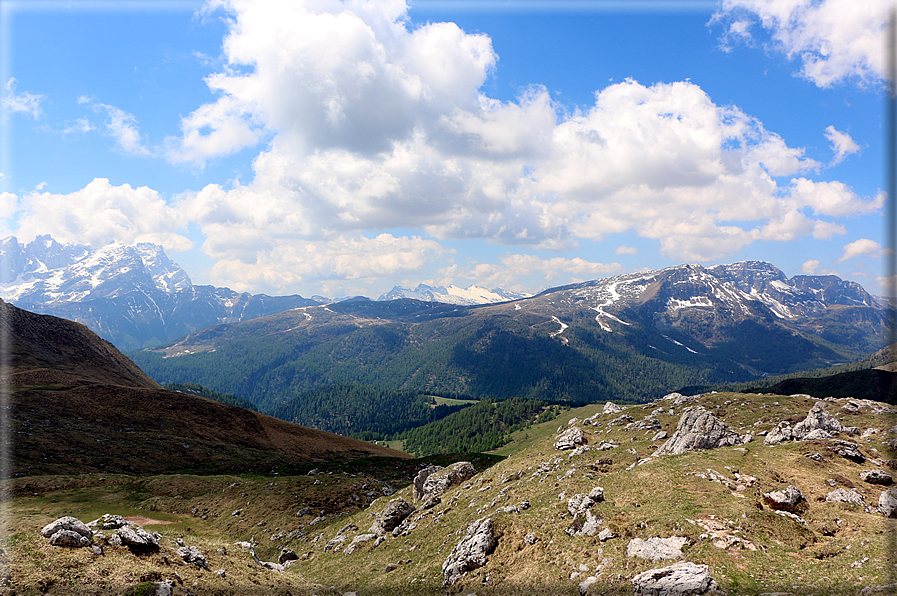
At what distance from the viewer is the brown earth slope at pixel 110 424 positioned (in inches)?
3516

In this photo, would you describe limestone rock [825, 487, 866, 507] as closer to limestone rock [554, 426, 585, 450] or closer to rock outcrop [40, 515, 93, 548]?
limestone rock [554, 426, 585, 450]

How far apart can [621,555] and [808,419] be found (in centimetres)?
4188

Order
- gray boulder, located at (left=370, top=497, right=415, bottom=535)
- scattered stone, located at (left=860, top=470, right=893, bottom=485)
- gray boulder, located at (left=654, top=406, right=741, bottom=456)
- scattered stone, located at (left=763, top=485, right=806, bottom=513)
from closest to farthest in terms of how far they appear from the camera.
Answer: scattered stone, located at (left=763, top=485, right=806, bottom=513) → scattered stone, located at (left=860, top=470, right=893, bottom=485) → gray boulder, located at (left=370, top=497, right=415, bottom=535) → gray boulder, located at (left=654, top=406, right=741, bottom=456)

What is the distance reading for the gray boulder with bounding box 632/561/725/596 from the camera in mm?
20594

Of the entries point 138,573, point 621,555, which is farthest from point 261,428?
point 621,555

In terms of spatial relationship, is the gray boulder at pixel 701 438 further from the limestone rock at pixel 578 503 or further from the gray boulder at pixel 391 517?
the gray boulder at pixel 391 517

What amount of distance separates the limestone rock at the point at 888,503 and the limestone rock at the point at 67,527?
5608cm

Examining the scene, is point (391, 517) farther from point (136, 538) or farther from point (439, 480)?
point (136, 538)

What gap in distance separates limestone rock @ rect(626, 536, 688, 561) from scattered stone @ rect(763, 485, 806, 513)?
32.7 feet

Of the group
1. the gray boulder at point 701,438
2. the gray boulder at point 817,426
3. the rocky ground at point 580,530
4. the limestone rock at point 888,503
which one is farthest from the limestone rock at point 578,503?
the gray boulder at point 817,426

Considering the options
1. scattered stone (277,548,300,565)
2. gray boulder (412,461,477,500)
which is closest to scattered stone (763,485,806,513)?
gray boulder (412,461,477,500)

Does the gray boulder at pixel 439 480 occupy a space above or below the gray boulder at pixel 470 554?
below

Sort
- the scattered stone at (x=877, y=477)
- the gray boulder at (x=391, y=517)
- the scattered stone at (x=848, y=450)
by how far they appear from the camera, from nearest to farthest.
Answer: the scattered stone at (x=877, y=477)
the scattered stone at (x=848, y=450)
the gray boulder at (x=391, y=517)

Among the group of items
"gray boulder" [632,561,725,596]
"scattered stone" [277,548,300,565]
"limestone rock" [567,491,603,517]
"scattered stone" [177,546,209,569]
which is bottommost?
"scattered stone" [277,548,300,565]
